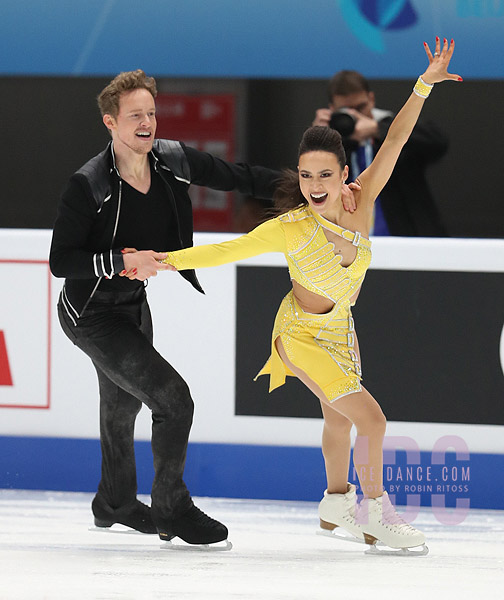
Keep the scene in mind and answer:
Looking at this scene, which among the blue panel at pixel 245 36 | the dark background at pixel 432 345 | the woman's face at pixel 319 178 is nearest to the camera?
the woman's face at pixel 319 178

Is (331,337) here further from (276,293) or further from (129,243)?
(276,293)

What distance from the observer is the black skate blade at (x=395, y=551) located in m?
3.59

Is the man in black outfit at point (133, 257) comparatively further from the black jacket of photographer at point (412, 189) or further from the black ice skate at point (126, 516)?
the black jacket of photographer at point (412, 189)

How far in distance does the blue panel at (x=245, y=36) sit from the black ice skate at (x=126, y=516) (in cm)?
285

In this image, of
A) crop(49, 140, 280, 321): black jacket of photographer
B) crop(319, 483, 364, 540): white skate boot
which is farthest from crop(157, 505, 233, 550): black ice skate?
crop(49, 140, 280, 321): black jacket of photographer

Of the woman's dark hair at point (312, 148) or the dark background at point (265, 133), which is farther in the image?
the dark background at point (265, 133)

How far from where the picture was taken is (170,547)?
3680mm

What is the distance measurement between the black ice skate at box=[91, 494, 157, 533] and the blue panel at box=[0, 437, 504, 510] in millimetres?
691

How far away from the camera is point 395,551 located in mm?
3605

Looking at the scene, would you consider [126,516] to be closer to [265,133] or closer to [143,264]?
[143,264]

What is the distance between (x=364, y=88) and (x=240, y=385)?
153cm

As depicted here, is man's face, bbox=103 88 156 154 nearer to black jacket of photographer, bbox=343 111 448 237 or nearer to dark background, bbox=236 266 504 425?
dark background, bbox=236 266 504 425

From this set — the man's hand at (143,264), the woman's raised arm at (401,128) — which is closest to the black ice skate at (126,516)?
the man's hand at (143,264)

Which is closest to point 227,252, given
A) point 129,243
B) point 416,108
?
point 129,243
